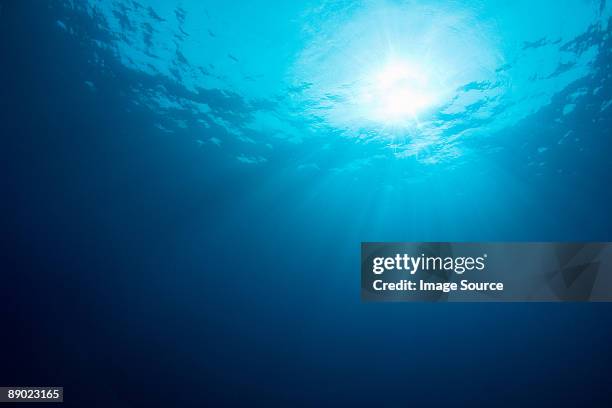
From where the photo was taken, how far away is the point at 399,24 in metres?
8.27

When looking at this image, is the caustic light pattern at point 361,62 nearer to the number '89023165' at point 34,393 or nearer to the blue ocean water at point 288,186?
the blue ocean water at point 288,186

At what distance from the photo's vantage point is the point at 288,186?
16.5 meters

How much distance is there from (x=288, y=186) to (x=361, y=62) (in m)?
8.13

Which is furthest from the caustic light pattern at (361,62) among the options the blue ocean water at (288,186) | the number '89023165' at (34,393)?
the number '89023165' at (34,393)

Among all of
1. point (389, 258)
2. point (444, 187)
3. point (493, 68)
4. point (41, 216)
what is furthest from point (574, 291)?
point (41, 216)

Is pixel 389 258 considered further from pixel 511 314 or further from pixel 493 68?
pixel 511 314

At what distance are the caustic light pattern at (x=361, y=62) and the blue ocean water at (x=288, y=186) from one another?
0.06 meters

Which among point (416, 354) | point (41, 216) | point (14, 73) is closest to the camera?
point (14, 73)

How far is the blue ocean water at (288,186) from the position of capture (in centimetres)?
924

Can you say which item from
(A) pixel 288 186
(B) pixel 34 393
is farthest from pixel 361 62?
(B) pixel 34 393

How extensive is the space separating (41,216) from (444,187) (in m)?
19.7

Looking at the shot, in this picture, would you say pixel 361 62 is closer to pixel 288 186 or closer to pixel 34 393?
pixel 288 186

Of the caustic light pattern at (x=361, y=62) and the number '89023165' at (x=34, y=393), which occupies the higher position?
the caustic light pattern at (x=361, y=62)

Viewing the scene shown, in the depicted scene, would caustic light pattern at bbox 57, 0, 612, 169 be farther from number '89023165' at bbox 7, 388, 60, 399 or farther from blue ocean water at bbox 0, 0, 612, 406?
number '89023165' at bbox 7, 388, 60, 399
